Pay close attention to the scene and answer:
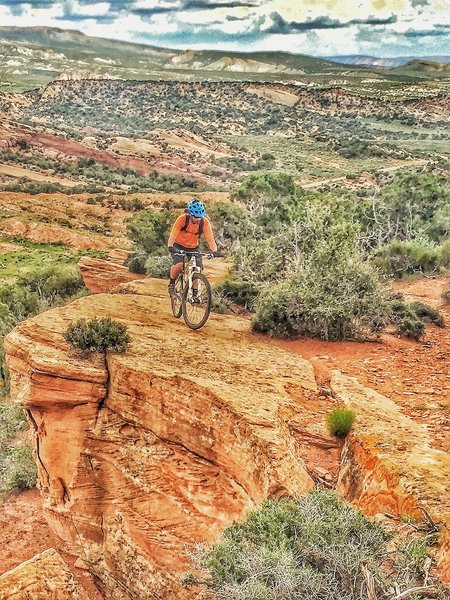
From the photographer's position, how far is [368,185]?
56.6 m

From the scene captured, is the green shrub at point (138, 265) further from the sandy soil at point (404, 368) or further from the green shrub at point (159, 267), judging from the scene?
the sandy soil at point (404, 368)

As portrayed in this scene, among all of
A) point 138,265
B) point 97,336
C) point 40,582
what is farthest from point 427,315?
point 138,265

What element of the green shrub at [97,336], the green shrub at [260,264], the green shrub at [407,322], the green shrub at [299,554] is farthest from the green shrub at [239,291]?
the green shrub at [299,554]

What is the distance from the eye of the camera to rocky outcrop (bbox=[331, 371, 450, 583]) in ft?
17.8

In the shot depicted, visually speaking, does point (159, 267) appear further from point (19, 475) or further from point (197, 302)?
point (197, 302)

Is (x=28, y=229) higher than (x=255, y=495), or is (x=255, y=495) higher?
(x=255, y=495)

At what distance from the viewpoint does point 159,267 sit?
1802 cm

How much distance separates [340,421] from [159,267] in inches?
453

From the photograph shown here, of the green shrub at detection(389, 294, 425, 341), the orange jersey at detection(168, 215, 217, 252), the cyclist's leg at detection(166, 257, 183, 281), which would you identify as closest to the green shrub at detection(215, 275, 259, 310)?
the green shrub at detection(389, 294, 425, 341)

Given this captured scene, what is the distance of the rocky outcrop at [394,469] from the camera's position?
5422 mm

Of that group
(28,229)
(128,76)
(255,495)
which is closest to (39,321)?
(255,495)

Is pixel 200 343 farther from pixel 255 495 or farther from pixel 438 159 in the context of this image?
pixel 438 159

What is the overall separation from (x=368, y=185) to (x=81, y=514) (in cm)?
5130

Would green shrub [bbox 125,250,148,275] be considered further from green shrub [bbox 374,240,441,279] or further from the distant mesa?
the distant mesa
